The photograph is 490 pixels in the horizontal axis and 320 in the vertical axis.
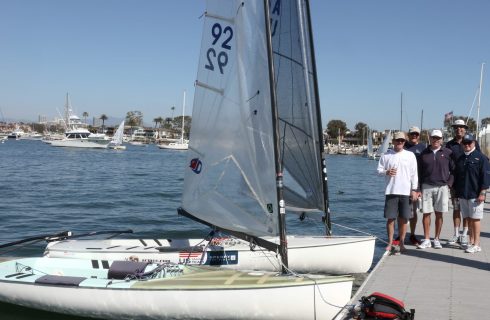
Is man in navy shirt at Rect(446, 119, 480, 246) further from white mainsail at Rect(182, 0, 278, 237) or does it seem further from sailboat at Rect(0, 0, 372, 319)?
white mainsail at Rect(182, 0, 278, 237)

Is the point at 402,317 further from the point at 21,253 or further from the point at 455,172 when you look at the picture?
the point at 21,253

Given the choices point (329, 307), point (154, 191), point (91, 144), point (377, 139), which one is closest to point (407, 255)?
point (329, 307)

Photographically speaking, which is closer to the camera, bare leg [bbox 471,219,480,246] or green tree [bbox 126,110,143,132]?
bare leg [bbox 471,219,480,246]

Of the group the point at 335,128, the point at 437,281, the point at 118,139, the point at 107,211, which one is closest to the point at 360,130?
the point at 335,128

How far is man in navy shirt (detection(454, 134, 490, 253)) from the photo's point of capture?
7.45 metres

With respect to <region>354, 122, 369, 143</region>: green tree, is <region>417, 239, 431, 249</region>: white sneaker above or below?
below

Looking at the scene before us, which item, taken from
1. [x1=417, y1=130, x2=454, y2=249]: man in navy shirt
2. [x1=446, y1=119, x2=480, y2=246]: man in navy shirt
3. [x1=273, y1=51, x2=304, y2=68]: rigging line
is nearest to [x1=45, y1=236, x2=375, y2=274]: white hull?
[x1=417, y1=130, x2=454, y2=249]: man in navy shirt

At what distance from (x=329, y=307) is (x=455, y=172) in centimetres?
375

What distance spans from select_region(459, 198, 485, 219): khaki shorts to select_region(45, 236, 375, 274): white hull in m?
1.54

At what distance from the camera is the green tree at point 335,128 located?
5271 inches

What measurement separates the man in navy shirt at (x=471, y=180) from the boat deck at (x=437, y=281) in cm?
77

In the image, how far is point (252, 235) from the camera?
6469 mm

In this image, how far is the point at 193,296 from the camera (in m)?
5.60

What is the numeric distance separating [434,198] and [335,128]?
129m
